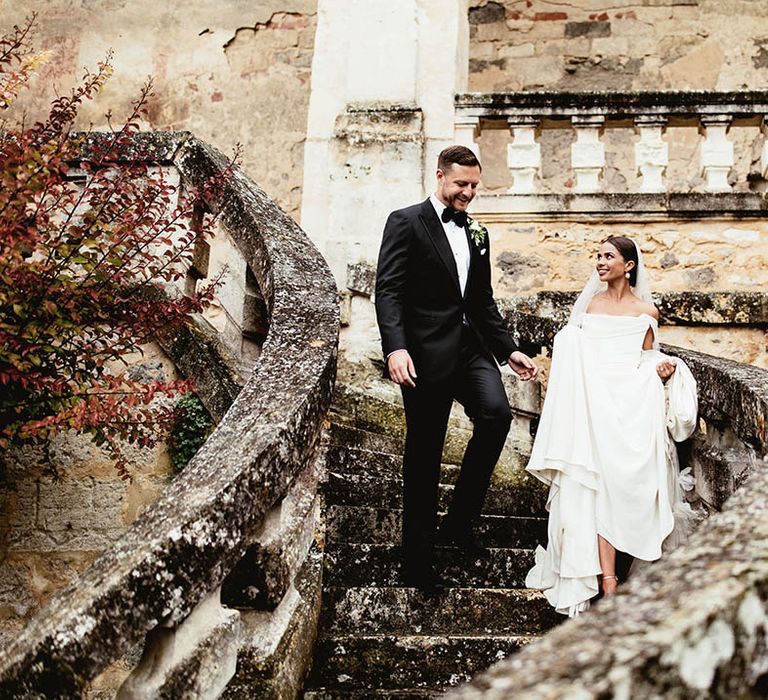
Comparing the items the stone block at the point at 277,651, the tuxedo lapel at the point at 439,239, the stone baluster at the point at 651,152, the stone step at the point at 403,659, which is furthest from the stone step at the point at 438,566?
the stone baluster at the point at 651,152

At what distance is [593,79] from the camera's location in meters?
9.75

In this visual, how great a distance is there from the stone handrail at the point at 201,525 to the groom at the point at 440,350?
0.33m

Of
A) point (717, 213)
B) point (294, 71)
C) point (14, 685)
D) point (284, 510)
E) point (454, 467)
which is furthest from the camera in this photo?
point (294, 71)

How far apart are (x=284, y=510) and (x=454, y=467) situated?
1969 millimetres

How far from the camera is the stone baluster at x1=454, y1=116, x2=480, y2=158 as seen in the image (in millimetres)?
6473

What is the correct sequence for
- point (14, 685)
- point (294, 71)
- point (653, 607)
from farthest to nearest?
1. point (294, 71)
2. point (14, 685)
3. point (653, 607)

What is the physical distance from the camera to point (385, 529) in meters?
4.06

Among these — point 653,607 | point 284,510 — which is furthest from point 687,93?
point 653,607

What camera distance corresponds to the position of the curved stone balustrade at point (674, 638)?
1308mm

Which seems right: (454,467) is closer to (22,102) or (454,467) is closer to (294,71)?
(294,71)

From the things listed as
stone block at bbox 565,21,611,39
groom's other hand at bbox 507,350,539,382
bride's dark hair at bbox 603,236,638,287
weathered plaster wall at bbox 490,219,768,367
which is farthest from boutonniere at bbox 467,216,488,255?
stone block at bbox 565,21,611,39

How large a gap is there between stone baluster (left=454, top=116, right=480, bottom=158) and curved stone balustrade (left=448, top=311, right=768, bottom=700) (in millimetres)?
4984

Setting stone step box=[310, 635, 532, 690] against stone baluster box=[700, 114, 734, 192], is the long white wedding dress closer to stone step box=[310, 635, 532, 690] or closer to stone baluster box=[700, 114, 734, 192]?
stone step box=[310, 635, 532, 690]

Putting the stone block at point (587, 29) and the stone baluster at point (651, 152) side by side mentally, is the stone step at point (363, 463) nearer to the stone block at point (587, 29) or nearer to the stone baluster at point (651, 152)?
the stone baluster at point (651, 152)
